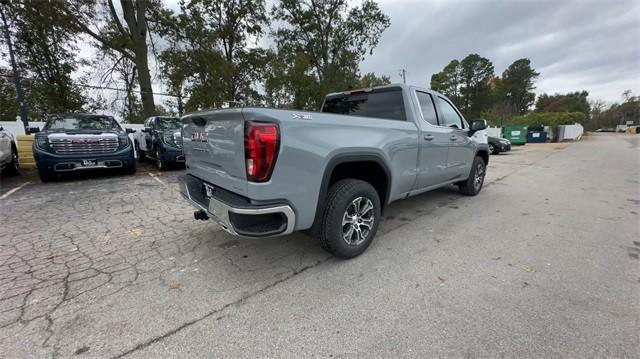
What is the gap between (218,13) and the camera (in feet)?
54.7

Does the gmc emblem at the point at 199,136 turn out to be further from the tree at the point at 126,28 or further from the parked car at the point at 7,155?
the tree at the point at 126,28

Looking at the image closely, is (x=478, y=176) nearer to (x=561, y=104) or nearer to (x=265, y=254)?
(x=265, y=254)

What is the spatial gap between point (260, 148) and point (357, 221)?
132 centimetres

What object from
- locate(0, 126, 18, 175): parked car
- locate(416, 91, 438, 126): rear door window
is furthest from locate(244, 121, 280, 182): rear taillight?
locate(0, 126, 18, 175): parked car

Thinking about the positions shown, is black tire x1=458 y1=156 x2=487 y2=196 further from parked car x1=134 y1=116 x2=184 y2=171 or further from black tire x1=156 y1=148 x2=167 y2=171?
black tire x1=156 y1=148 x2=167 y2=171

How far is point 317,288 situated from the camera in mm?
2316

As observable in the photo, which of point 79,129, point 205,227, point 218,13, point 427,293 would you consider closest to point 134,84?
point 218,13

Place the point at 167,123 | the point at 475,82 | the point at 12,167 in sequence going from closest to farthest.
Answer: the point at 12,167 < the point at 167,123 < the point at 475,82

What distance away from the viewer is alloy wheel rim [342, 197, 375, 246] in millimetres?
2731

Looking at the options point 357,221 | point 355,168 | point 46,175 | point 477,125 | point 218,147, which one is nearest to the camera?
point 218,147

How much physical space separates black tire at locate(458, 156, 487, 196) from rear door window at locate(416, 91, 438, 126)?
5.86 ft

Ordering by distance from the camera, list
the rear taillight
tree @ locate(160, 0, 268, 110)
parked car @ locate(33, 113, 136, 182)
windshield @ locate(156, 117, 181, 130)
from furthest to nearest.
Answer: tree @ locate(160, 0, 268, 110), windshield @ locate(156, 117, 181, 130), parked car @ locate(33, 113, 136, 182), the rear taillight

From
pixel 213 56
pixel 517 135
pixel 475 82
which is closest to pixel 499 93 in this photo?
pixel 475 82

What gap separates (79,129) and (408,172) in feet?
24.2
